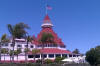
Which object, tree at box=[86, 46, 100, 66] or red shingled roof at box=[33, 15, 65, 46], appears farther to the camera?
red shingled roof at box=[33, 15, 65, 46]

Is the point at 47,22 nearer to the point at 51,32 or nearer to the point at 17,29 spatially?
the point at 51,32

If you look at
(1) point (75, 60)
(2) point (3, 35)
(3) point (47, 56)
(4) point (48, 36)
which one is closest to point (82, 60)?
(1) point (75, 60)

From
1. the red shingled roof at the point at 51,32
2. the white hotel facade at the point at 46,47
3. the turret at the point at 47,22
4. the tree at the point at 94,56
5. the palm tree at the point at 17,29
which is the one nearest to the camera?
the tree at the point at 94,56

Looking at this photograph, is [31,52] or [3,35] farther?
[31,52]

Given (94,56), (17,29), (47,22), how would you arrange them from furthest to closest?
(47,22) < (17,29) < (94,56)

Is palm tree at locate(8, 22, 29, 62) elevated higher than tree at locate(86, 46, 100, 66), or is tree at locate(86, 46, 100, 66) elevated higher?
palm tree at locate(8, 22, 29, 62)

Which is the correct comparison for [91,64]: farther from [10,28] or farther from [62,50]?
[62,50]

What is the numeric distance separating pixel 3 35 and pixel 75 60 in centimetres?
2649

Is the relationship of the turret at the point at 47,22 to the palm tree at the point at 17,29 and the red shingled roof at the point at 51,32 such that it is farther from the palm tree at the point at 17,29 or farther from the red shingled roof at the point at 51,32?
the palm tree at the point at 17,29

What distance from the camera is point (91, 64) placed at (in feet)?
239

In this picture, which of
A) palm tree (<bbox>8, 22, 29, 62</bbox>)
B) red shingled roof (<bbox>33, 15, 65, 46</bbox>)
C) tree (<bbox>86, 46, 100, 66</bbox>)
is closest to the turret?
red shingled roof (<bbox>33, 15, 65, 46</bbox>)

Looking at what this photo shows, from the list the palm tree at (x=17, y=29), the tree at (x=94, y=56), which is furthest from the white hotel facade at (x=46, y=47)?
the tree at (x=94, y=56)

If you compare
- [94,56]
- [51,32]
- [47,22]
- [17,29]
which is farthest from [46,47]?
[94,56]

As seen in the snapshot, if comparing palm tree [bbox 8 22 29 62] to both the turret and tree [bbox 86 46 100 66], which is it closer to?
tree [bbox 86 46 100 66]
